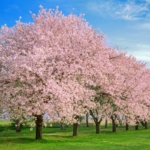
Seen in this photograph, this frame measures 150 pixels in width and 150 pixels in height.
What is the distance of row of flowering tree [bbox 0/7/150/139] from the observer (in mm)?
27156

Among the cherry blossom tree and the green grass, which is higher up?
the cherry blossom tree

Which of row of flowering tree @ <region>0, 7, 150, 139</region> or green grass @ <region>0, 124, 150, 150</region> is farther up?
row of flowering tree @ <region>0, 7, 150, 139</region>

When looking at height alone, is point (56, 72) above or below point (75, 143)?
above

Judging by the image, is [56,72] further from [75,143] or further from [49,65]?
[75,143]

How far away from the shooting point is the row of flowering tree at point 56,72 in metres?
27.2

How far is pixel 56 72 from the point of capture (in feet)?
96.5

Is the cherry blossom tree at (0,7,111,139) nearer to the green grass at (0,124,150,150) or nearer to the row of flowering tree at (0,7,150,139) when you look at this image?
the row of flowering tree at (0,7,150,139)

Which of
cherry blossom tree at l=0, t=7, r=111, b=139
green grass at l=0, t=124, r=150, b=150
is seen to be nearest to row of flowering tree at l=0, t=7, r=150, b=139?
cherry blossom tree at l=0, t=7, r=111, b=139

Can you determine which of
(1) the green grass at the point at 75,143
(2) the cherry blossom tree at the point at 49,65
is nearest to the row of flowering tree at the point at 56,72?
(2) the cherry blossom tree at the point at 49,65

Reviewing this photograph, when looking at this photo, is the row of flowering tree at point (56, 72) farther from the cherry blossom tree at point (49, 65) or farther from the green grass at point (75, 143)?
the green grass at point (75, 143)

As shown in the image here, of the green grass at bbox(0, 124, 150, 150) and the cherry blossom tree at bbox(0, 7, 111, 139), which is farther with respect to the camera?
the cherry blossom tree at bbox(0, 7, 111, 139)

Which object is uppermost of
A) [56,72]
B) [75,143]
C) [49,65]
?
[49,65]

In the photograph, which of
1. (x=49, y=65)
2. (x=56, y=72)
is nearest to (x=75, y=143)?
(x=56, y=72)

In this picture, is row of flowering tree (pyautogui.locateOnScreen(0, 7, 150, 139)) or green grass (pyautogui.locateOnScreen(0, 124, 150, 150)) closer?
green grass (pyautogui.locateOnScreen(0, 124, 150, 150))
